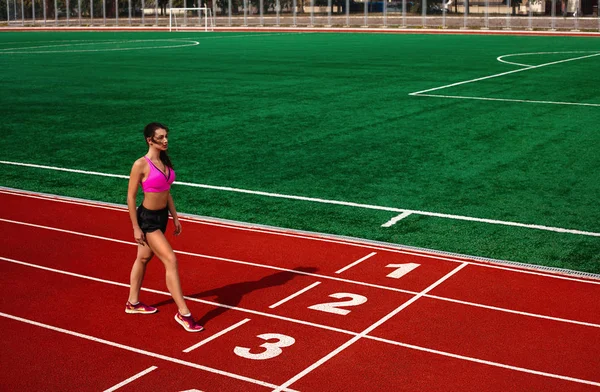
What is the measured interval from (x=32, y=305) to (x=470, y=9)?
185 feet

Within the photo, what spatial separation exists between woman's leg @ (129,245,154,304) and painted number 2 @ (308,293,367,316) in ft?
4.98

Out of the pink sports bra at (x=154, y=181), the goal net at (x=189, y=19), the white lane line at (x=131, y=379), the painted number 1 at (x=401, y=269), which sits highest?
the goal net at (x=189, y=19)

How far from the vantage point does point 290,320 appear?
7371 millimetres

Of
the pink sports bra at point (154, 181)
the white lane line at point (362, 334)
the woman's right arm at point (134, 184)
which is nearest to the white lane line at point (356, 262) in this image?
the white lane line at point (362, 334)

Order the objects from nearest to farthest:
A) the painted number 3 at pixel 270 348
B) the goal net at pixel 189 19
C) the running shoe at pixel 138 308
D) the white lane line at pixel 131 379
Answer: the white lane line at pixel 131 379 < the painted number 3 at pixel 270 348 < the running shoe at pixel 138 308 < the goal net at pixel 189 19

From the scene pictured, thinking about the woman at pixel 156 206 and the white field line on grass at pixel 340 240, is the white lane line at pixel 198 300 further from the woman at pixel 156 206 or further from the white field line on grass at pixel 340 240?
the white field line on grass at pixel 340 240

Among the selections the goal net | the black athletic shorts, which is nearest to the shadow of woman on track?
the black athletic shorts

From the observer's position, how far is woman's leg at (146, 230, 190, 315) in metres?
7.08

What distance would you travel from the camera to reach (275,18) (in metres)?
68.1

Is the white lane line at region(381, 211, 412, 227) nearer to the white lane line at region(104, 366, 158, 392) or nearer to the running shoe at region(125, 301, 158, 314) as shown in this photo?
the running shoe at region(125, 301, 158, 314)

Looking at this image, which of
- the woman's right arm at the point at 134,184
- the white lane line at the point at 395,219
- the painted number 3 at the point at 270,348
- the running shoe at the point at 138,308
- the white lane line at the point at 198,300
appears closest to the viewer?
the painted number 3 at the point at 270,348

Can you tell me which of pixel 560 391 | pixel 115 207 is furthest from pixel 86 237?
pixel 560 391

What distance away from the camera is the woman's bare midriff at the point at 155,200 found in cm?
708

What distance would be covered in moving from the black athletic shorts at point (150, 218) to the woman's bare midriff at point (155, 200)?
0.12ft
